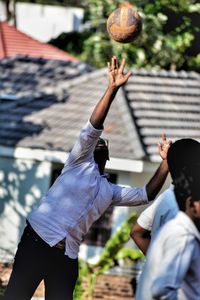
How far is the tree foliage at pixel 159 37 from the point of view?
18.7 m

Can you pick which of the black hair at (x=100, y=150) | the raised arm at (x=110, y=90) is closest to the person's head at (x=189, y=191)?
the raised arm at (x=110, y=90)

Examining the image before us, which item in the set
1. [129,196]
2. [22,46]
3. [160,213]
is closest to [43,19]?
[22,46]

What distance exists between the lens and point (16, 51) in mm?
24438

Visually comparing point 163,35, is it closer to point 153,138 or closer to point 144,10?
point 144,10

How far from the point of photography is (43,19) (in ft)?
116

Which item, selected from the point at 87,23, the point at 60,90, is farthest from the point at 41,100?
the point at 87,23

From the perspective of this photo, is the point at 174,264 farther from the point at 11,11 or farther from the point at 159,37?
the point at 11,11

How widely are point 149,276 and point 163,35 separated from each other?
16699mm

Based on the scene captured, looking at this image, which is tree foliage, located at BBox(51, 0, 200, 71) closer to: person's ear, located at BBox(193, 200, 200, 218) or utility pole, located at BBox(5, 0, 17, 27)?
utility pole, located at BBox(5, 0, 17, 27)

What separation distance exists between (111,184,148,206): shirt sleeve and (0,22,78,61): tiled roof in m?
18.6

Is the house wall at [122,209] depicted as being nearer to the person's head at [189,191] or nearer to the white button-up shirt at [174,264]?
the person's head at [189,191]

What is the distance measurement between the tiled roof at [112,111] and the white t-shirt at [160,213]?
1025 centimetres

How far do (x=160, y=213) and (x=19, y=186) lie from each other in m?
11.3

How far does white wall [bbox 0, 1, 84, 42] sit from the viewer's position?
Result: 1371 inches
